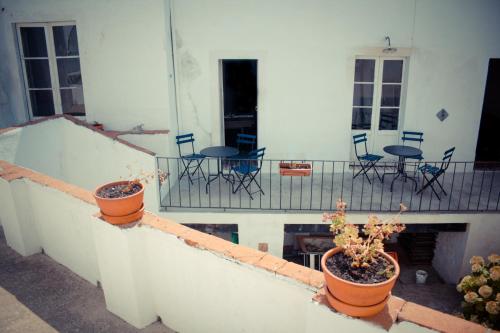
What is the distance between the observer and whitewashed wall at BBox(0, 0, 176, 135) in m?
6.39

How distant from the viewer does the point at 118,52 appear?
6.57 m

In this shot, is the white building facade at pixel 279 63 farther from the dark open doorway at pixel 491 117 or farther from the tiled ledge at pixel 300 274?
the tiled ledge at pixel 300 274

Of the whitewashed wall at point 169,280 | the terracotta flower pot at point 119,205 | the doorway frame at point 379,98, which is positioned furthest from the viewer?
the doorway frame at point 379,98

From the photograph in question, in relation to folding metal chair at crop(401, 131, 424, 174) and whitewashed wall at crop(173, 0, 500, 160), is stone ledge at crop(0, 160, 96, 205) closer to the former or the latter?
whitewashed wall at crop(173, 0, 500, 160)

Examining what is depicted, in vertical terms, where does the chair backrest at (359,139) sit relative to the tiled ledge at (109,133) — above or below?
below

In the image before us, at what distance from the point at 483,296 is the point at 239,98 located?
248 inches

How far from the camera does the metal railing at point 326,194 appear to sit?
598 centimetres

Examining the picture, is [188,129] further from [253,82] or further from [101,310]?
[101,310]

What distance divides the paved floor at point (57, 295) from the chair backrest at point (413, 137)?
5.91m

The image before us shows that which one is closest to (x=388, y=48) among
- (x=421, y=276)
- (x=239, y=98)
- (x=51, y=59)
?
(x=239, y=98)

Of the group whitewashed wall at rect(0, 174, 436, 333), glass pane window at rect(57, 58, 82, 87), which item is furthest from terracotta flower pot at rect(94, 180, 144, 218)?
glass pane window at rect(57, 58, 82, 87)

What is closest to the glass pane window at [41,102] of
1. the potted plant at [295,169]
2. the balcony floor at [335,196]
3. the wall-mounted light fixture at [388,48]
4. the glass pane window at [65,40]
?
the glass pane window at [65,40]

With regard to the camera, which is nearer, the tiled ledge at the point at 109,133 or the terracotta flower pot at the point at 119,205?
the terracotta flower pot at the point at 119,205

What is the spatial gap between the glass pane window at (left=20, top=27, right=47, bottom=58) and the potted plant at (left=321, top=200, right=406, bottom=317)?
710 cm
